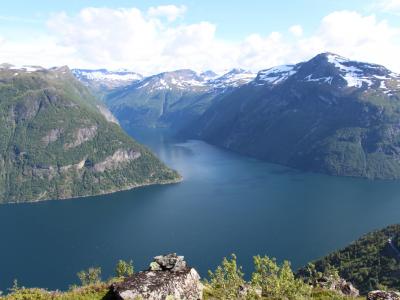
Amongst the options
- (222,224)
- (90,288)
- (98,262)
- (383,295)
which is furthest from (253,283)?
(222,224)

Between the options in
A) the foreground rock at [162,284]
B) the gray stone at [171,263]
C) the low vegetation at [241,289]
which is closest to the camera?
the foreground rock at [162,284]

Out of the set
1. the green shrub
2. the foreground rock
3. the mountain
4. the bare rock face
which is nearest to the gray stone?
the foreground rock

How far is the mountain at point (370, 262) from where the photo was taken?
378 feet

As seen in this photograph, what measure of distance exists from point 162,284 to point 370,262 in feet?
Answer: 373

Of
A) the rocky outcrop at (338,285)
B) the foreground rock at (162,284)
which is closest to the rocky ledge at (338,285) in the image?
the rocky outcrop at (338,285)

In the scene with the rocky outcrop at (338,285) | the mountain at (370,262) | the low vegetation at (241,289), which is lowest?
the mountain at (370,262)

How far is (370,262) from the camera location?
126 m

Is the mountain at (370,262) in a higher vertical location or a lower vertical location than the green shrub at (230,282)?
lower

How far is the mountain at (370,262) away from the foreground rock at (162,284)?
300 feet

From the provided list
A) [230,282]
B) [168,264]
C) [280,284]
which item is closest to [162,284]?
[168,264]

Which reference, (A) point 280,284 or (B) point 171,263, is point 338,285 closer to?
(A) point 280,284

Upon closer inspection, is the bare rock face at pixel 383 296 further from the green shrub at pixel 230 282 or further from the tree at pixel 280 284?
the green shrub at pixel 230 282

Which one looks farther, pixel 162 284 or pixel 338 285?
pixel 338 285

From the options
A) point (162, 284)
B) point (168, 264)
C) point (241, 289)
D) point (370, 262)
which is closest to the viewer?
point (162, 284)
